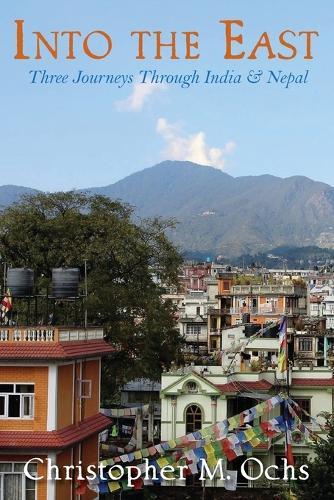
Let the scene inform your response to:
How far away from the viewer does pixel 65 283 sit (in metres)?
30.8

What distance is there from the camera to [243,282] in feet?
311

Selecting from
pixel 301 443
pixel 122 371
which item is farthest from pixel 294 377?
pixel 122 371

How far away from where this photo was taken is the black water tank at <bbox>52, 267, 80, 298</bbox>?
1213 inches

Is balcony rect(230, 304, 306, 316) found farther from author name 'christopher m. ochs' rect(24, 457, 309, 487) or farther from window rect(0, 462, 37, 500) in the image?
window rect(0, 462, 37, 500)

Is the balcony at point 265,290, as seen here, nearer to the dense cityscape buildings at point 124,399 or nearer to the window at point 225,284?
the window at point 225,284

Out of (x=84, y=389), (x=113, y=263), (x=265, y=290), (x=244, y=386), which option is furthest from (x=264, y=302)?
(x=84, y=389)

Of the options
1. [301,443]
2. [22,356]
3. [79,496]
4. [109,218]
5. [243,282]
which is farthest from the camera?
[243,282]

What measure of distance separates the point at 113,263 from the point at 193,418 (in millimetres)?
11069

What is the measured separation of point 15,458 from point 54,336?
2.95 meters

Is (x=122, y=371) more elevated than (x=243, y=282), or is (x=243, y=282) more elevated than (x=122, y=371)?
Answer: (x=243, y=282)

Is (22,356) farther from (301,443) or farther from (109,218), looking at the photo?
(109,218)

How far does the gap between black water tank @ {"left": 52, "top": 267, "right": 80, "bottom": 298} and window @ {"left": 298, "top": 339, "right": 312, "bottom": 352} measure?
1856 inches

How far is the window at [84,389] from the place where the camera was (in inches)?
1134

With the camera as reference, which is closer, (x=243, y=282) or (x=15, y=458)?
(x=15, y=458)
